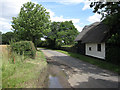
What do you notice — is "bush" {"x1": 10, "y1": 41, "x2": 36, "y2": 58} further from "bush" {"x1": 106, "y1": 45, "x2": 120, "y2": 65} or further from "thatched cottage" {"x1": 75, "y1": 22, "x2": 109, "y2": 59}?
"bush" {"x1": 106, "y1": 45, "x2": 120, "y2": 65}

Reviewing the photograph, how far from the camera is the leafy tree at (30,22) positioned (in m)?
21.9

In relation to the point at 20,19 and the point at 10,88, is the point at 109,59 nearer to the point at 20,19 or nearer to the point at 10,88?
the point at 10,88

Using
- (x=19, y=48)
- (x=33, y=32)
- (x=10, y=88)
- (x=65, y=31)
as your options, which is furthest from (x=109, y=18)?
(x=65, y=31)

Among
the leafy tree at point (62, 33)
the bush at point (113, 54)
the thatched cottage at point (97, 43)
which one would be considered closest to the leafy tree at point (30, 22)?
the thatched cottage at point (97, 43)

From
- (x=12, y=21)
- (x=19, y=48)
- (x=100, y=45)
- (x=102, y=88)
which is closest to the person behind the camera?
(x=102, y=88)

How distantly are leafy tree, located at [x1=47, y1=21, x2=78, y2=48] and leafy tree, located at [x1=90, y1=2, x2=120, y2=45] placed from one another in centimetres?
2394

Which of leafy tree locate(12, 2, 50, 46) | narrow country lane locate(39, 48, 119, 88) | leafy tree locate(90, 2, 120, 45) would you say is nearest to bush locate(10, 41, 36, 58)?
narrow country lane locate(39, 48, 119, 88)

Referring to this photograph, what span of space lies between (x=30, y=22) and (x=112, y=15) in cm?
1610

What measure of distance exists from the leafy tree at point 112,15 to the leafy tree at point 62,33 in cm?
2394

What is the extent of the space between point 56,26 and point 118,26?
102 ft

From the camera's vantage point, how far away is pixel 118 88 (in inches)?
199

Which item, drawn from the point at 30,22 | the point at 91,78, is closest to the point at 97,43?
the point at 91,78

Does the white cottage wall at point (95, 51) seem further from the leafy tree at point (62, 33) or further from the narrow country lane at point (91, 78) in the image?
the leafy tree at point (62, 33)

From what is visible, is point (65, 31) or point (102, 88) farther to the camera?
point (65, 31)
